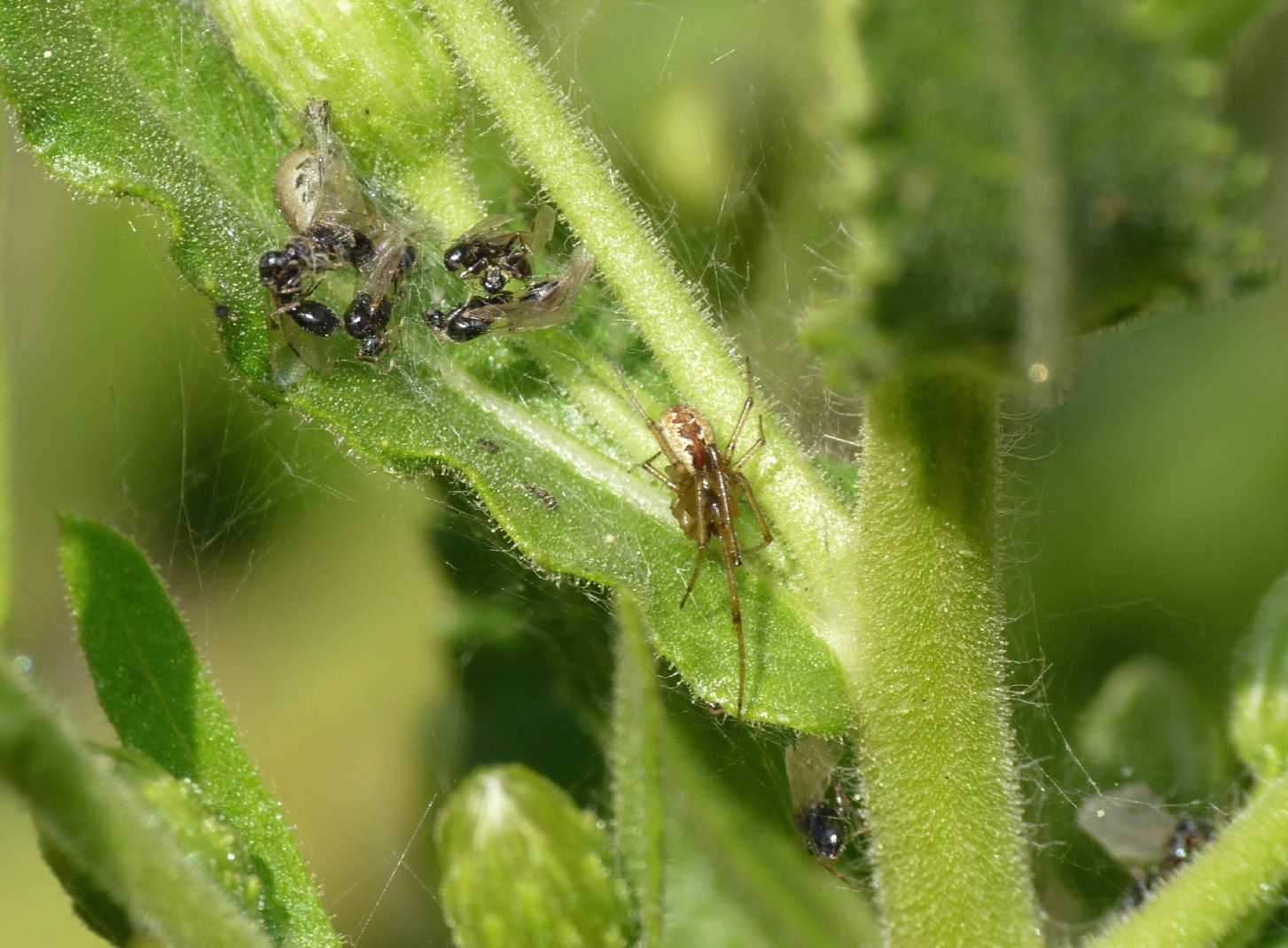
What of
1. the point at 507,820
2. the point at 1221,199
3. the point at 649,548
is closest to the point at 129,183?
the point at 649,548

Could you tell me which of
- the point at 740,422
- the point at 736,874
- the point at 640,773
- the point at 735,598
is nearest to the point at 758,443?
the point at 740,422

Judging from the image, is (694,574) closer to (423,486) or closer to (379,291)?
(379,291)

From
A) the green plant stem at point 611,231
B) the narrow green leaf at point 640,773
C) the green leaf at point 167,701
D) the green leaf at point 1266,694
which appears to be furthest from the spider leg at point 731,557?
the green leaf at point 1266,694

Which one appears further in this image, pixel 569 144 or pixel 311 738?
pixel 311 738

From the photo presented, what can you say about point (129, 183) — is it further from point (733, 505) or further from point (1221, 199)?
point (1221, 199)

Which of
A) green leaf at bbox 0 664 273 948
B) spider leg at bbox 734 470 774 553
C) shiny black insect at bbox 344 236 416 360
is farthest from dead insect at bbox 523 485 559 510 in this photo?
green leaf at bbox 0 664 273 948

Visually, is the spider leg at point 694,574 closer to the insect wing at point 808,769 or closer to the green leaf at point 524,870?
the green leaf at point 524,870
